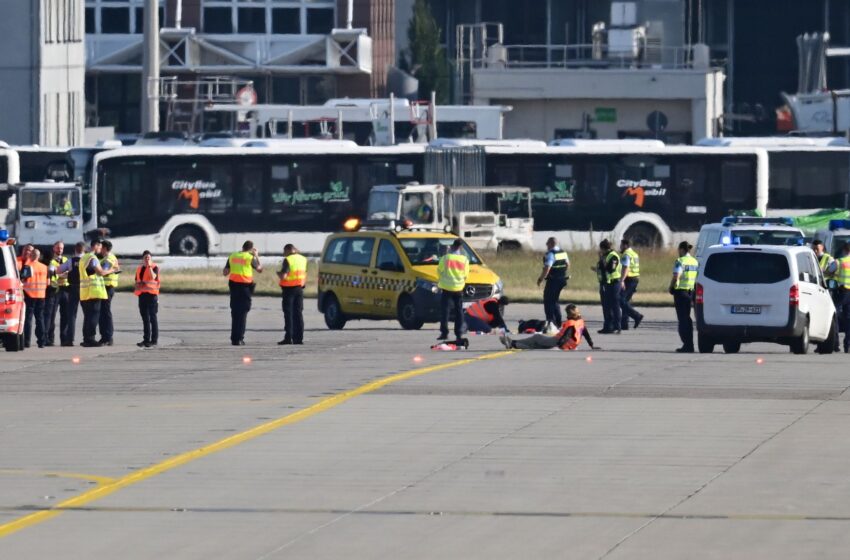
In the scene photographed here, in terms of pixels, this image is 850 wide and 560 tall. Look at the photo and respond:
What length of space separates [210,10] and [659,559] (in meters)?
73.0

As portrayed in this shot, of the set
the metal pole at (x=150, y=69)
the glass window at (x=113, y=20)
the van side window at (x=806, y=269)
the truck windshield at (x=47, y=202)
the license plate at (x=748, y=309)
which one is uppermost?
the glass window at (x=113, y=20)

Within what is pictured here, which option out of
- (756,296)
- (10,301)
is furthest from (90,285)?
(756,296)

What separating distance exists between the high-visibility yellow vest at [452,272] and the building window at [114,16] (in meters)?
56.1

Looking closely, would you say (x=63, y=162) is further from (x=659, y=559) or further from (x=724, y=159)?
(x=659, y=559)

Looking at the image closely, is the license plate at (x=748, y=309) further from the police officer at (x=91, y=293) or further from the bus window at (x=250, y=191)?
the bus window at (x=250, y=191)

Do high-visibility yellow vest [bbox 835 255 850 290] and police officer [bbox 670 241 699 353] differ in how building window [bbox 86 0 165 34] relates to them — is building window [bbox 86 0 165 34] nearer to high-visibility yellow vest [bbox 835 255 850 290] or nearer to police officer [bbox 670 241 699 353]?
police officer [bbox 670 241 699 353]

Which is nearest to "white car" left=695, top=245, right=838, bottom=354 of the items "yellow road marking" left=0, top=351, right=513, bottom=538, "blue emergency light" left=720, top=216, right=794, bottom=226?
"yellow road marking" left=0, top=351, right=513, bottom=538

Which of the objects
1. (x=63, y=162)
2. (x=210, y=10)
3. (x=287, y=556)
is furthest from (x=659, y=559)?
(x=210, y=10)

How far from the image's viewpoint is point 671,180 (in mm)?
51750

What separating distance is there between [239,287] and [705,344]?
7.06 metres

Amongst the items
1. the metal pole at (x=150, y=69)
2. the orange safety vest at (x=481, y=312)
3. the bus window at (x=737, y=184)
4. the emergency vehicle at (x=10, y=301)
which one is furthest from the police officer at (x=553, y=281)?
the metal pole at (x=150, y=69)

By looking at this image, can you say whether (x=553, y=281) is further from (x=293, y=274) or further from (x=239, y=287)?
(x=239, y=287)

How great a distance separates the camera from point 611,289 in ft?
103

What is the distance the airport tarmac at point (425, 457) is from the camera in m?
11.9
